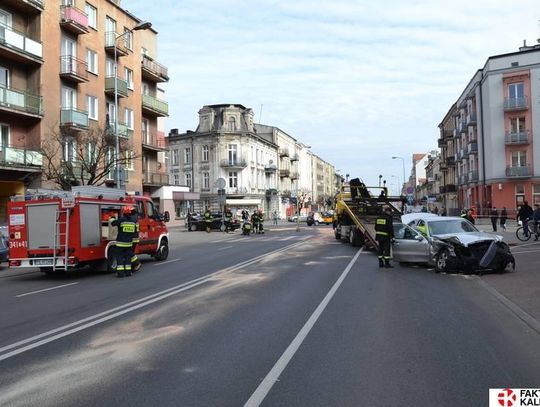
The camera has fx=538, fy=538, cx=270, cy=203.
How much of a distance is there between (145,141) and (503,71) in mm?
35088

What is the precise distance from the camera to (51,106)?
3030 cm

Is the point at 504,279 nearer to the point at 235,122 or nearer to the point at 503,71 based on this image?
the point at 503,71

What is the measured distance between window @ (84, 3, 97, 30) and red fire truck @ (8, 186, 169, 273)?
23382mm

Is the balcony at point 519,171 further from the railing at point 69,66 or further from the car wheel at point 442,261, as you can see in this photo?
the car wheel at point 442,261

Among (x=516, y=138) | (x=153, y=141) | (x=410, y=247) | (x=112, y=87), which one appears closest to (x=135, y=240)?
(x=410, y=247)

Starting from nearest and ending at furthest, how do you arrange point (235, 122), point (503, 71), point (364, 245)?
point (364, 245), point (503, 71), point (235, 122)

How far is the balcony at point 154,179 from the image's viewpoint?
4462 cm

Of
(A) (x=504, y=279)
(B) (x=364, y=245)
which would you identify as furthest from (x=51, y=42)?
(A) (x=504, y=279)

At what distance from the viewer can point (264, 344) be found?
6711 mm

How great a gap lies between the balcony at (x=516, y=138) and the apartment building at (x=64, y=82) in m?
35.2

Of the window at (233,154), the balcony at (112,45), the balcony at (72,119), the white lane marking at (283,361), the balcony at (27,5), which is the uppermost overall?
the balcony at (112,45)

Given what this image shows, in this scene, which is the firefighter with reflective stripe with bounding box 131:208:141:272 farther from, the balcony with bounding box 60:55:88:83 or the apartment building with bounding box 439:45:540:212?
the apartment building with bounding box 439:45:540:212

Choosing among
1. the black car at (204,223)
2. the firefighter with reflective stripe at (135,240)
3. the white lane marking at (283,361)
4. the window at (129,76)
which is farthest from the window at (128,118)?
the white lane marking at (283,361)

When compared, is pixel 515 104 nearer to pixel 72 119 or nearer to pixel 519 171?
pixel 519 171
